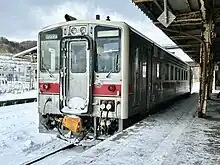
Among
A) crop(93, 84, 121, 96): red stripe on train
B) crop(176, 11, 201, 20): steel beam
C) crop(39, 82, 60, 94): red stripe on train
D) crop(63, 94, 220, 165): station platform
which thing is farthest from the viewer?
crop(176, 11, 201, 20): steel beam

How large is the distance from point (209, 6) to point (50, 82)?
4918mm

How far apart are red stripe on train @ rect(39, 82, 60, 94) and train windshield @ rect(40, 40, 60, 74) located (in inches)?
11.7

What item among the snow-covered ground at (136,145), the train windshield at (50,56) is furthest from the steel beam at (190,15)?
the train windshield at (50,56)

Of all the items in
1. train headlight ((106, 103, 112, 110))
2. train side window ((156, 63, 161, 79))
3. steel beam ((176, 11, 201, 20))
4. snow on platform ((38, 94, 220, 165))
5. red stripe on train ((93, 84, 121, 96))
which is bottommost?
snow on platform ((38, 94, 220, 165))

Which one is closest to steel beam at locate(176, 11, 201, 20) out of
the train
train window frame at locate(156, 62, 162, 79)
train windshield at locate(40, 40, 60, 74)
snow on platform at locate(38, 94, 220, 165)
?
train window frame at locate(156, 62, 162, 79)

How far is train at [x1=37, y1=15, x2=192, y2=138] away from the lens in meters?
6.14

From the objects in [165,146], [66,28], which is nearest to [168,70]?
[66,28]

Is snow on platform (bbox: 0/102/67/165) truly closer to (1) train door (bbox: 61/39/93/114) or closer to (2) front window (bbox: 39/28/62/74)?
(1) train door (bbox: 61/39/93/114)

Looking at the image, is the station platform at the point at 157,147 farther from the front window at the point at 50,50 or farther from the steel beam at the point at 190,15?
the steel beam at the point at 190,15

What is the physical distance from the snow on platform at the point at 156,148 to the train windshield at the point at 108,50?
1350mm

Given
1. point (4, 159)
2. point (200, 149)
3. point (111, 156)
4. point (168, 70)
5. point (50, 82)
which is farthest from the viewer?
point (168, 70)

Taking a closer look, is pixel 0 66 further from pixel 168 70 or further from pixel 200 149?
pixel 200 149

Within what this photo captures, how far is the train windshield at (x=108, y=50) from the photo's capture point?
242 inches

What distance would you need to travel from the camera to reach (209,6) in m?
8.42
